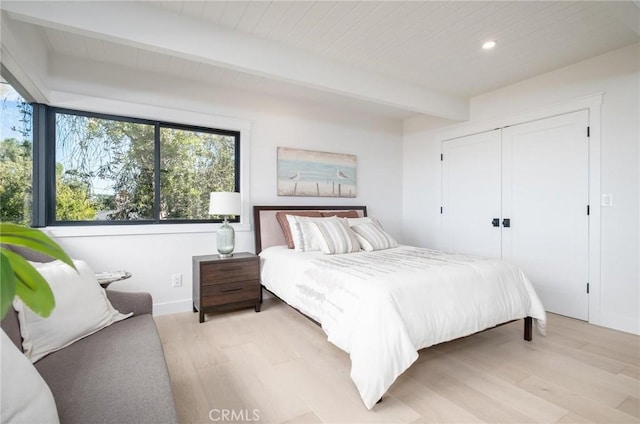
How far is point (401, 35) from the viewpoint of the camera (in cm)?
257

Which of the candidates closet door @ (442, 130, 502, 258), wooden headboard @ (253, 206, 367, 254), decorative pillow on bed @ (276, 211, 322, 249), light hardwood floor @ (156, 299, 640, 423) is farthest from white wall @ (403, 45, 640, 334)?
wooden headboard @ (253, 206, 367, 254)

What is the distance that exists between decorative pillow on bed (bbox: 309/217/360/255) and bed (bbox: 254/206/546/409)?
2 centimetres

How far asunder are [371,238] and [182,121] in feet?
7.77

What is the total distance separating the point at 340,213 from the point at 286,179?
32.0 inches

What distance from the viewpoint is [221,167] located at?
11.9 feet

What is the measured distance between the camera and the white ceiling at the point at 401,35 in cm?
220

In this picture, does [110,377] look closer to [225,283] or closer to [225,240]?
[225,283]

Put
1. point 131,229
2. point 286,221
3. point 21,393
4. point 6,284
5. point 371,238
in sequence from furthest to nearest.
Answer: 1. point 286,221
2. point 371,238
3. point 131,229
4. point 21,393
5. point 6,284

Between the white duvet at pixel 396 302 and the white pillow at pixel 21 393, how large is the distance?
52.8 inches

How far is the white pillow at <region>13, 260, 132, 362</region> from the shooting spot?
1.35 m

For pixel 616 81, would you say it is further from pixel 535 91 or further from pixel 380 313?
pixel 380 313

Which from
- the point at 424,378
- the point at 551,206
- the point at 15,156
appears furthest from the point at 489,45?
the point at 15,156

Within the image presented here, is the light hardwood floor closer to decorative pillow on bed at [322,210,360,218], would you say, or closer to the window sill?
the window sill

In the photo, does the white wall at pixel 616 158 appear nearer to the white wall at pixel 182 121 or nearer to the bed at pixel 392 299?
the bed at pixel 392 299
